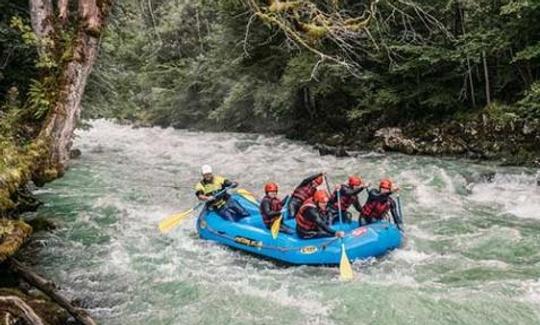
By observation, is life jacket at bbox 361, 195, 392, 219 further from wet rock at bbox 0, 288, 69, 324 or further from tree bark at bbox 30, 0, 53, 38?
tree bark at bbox 30, 0, 53, 38

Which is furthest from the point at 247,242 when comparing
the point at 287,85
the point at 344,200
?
the point at 287,85

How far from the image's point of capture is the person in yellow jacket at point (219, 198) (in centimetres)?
914

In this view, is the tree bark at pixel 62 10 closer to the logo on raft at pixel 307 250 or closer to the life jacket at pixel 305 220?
the life jacket at pixel 305 220

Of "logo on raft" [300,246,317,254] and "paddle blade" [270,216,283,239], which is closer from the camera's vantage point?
"logo on raft" [300,246,317,254]

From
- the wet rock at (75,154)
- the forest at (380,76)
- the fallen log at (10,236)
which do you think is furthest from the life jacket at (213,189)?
the wet rock at (75,154)

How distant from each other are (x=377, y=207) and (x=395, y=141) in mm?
8315

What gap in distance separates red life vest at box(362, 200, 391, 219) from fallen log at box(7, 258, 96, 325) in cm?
458

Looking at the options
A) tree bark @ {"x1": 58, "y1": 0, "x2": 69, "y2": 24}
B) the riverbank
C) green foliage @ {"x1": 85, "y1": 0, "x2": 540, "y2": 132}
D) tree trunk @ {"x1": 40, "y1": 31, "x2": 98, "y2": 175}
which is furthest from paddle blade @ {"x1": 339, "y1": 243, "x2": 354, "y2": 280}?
the riverbank

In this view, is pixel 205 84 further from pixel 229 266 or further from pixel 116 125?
pixel 229 266

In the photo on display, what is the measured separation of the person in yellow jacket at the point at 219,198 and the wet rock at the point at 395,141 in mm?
8037

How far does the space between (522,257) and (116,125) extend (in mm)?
25358

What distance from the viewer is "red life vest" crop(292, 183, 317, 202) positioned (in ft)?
27.6

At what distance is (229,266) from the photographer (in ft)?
26.5

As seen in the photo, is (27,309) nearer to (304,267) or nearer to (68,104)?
(68,104)
